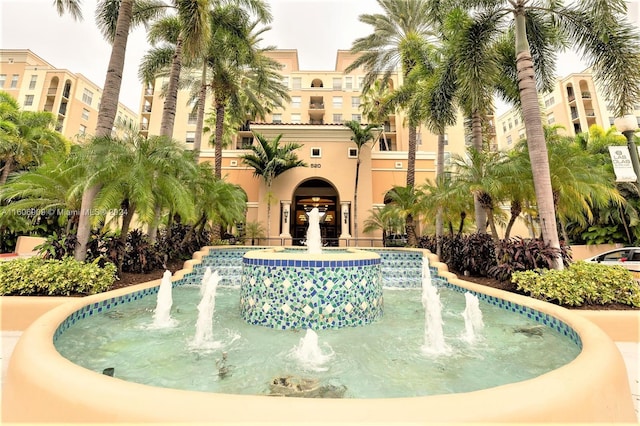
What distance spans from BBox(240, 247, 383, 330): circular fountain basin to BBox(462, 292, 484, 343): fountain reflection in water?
1606mm

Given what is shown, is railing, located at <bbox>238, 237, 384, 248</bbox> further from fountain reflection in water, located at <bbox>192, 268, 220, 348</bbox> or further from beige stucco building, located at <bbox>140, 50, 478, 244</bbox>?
fountain reflection in water, located at <bbox>192, 268, 220, 348</bbox>

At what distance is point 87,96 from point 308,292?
50266 mm

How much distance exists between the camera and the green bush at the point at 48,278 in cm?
574

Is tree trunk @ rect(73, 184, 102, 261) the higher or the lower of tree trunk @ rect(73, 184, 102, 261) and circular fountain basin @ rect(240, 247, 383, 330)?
the higher

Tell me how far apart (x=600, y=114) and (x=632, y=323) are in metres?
42.9

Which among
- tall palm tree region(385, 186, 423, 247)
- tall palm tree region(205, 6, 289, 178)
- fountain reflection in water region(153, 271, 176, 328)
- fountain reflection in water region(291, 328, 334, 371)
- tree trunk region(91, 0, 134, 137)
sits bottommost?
fountain reflection in water region(291, 328, 334, 371)

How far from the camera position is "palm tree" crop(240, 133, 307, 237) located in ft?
61.2

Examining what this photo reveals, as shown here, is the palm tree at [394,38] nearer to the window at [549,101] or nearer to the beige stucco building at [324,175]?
the beige stucco building at [324,175]

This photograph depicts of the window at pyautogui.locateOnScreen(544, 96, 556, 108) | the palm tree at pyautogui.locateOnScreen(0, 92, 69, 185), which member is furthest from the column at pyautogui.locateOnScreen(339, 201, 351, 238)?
the window at pyautogui.locateOnScreen(544, 96, 556, 108)

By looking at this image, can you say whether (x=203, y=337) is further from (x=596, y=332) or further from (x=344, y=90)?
(x=344, y=90)

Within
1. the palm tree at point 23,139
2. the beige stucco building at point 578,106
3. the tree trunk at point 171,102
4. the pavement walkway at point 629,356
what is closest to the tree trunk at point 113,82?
the tree trunk at point 171,102

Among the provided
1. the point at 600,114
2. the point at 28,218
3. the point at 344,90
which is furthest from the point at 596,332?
the point at 600,114

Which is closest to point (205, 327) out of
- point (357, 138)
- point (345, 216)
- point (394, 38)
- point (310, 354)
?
point (310, 354)

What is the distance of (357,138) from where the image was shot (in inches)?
770
